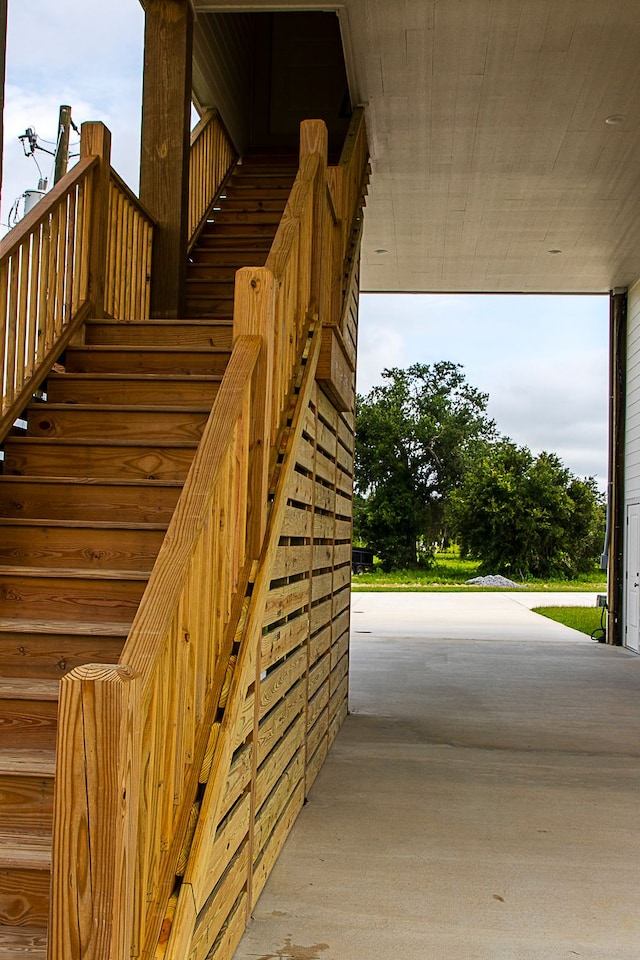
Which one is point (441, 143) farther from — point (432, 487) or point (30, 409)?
point (432, 487)

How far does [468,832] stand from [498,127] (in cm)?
457

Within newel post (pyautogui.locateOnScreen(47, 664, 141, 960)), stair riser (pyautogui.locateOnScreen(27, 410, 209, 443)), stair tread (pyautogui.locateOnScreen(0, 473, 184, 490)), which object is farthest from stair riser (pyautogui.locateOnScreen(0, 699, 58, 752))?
stair riser (pyautogui.locateOnScreen(27, 410, 209, 443))

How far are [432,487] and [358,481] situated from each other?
2717mm

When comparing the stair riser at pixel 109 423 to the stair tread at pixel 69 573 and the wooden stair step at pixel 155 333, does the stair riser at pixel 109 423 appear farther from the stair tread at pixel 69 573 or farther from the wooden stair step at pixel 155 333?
the stair tread at pixel 69 573

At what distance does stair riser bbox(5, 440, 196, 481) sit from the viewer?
3648 millimetres

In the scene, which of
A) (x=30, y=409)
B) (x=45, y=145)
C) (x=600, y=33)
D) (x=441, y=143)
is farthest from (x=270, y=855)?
(x=45, y=145)

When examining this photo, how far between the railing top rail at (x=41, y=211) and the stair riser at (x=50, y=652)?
1.52 m

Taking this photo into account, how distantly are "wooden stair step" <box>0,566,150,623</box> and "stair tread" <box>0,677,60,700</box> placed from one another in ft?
1.01

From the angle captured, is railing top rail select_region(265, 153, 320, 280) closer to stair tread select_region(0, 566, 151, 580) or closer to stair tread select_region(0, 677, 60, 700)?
stair tread select_region(0, 566, 151, 580)

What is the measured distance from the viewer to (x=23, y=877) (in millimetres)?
2152

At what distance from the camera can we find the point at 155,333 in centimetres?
455

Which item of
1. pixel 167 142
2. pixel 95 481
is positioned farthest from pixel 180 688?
pixel 167 142

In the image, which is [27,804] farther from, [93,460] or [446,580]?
[446,580]

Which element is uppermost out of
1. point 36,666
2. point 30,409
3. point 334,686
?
point 30,409
